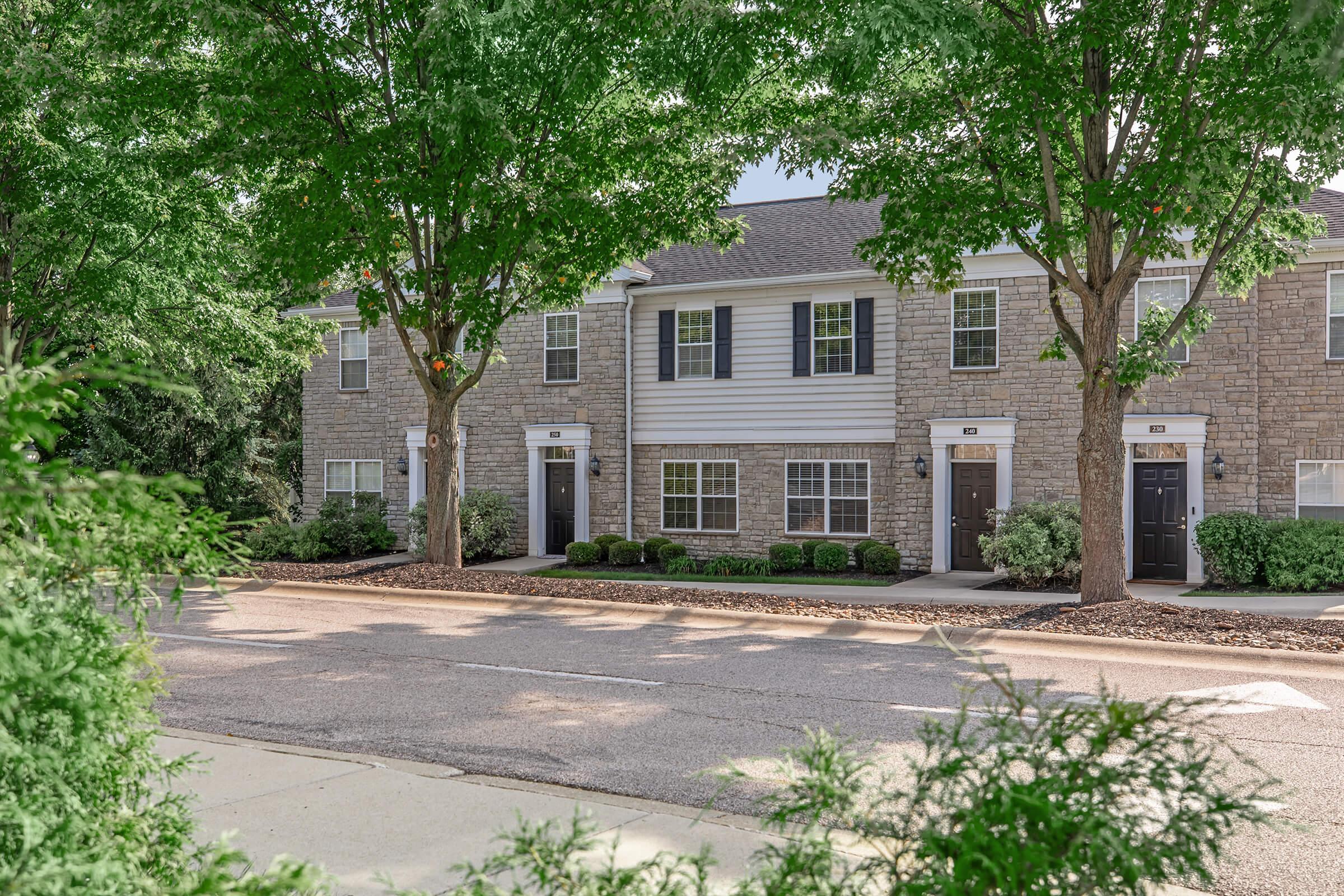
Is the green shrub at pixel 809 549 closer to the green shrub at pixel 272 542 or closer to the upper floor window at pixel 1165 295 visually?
the upper floor window at pixel 1165 295

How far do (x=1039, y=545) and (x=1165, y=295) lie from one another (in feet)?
17.8

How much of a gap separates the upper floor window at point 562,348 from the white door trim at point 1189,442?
37.8 ft

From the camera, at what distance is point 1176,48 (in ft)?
36.0

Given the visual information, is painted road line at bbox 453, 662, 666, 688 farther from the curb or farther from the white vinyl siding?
the white vinyl siding

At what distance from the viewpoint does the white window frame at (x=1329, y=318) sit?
59.9 feet

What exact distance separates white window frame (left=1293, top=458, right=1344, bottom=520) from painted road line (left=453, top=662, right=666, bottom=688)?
1394 cm

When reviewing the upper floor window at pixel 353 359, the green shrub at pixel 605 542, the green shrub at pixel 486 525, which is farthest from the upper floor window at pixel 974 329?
the upper floor window at pixel 353 359

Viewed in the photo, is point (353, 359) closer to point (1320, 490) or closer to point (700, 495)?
point (700, 495)

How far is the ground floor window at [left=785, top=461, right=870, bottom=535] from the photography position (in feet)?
71.1

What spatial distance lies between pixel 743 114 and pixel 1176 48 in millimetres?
5759

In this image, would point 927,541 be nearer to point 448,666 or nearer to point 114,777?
point 448,666

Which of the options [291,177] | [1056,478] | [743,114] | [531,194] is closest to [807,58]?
[743,114]

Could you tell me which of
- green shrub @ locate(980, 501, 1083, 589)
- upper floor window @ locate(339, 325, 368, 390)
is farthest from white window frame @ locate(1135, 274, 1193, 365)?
upper floor window @ locate(339, 325, 368, 390)

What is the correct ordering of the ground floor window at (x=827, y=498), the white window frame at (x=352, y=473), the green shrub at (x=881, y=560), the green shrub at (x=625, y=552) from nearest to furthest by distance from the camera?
the green shrub at (x=881, y=560) → the ground floor window at (x=827, y=498) → the green shrub at (x=625, y=552) → the white window frame at (x=352, y=473)
